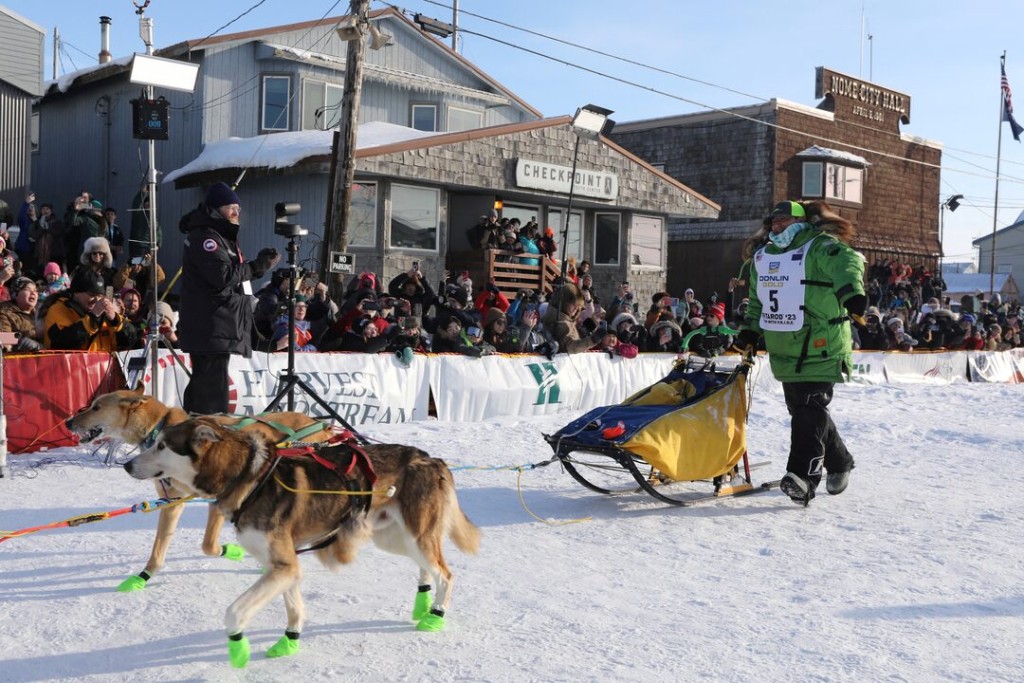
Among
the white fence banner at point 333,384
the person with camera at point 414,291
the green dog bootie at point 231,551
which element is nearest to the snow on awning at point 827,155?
the person with camera at point 414,291

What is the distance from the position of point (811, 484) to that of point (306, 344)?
542 cm

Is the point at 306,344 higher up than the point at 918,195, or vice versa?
the point at 918,195

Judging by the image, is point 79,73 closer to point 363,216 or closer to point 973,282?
point 363,216

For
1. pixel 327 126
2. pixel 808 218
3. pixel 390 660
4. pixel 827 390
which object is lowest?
pixel 390 660

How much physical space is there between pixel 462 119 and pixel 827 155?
11737mm

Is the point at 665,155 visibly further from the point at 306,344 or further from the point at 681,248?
the point at 306,344

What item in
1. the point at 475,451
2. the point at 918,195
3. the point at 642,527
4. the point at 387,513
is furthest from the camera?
the point at 918,195

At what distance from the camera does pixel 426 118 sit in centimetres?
2064

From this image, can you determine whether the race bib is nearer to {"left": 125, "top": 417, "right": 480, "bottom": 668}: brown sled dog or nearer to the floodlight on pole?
{"left": 125, "top": 417, "right": 480, "bottom": 668}: brown sled dog

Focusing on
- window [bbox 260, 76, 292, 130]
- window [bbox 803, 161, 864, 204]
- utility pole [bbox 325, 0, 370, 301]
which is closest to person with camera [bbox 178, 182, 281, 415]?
utility pole [bbox 325, 0, 370, 301]

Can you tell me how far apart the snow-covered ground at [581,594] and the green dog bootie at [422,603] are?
0.06 metres

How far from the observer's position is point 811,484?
590 centimetres

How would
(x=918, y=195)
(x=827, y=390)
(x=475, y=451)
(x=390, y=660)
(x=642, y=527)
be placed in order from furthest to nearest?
(x=918, y=195) → (x=475, y=451) → (x=827, y=390) → (x=642, y=527) → (x=390, y=660)

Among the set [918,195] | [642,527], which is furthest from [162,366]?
[918,195]
